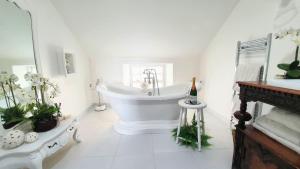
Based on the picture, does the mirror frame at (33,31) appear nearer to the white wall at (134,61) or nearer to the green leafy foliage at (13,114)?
the green leafy foliage at (13,114)

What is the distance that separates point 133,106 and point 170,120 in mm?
685

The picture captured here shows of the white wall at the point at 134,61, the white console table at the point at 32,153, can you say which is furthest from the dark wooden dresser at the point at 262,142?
the white wall at the point at 134,61

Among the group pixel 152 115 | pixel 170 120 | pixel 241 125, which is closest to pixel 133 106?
pixel 152 115

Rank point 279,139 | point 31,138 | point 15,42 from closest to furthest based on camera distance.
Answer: point 279,139, point 31,138, point 15,42

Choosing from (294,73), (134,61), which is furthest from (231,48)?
(134,61)

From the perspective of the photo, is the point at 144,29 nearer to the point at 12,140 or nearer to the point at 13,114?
the point at 13,114

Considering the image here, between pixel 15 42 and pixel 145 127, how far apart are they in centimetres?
194

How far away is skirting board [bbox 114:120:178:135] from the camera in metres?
2.30

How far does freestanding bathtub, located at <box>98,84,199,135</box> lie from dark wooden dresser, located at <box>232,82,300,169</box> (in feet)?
3.03

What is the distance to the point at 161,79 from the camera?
3.79m

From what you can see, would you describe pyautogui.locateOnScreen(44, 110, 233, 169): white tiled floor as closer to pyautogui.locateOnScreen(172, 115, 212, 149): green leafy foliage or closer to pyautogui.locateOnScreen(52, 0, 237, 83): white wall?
pyautogui.locateOnScreen(172, 115, 212, 149): green leafy foliage

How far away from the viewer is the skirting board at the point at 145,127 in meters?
2.30

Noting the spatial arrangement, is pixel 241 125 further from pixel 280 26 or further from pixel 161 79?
pixel 161 79

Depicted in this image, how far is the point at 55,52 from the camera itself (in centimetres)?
223
